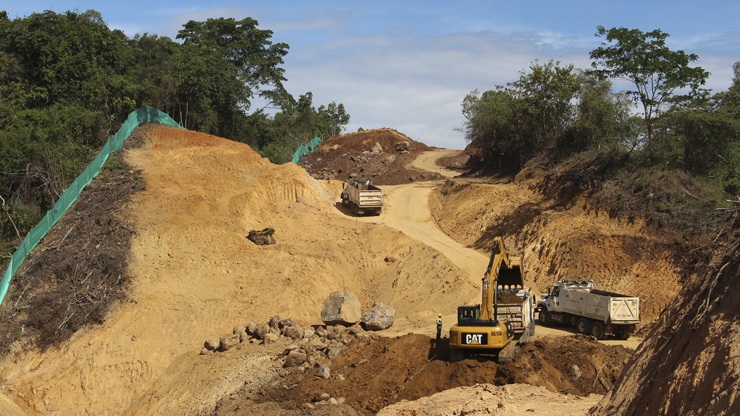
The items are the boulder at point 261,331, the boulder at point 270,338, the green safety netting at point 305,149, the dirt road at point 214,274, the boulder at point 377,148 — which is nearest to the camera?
the boulder at point 270,338

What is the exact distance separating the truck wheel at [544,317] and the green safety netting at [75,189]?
69.1ft

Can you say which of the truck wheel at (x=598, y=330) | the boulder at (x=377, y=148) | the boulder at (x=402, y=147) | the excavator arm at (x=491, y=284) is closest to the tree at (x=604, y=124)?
the truck wheel at (x=598, y=330)

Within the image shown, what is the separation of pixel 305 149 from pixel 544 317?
42348 millimetres

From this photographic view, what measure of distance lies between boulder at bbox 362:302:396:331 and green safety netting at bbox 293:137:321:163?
111ft

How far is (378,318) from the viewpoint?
27.5 metres

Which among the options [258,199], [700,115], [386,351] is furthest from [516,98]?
[386,351]

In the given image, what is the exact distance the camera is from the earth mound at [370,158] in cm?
5959

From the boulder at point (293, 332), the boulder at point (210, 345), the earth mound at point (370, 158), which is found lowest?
the boulder at point (210, 345)

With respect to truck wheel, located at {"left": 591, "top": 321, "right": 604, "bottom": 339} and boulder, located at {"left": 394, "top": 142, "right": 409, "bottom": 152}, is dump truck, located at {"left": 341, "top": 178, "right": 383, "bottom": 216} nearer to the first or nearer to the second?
truck wheel, located at {"left": 591, "top": 321, "right": 604, "bottom": 339}

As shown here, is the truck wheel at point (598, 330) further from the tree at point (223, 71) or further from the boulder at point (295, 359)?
the tree at point (223, 71)

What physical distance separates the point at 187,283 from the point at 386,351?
11.3 m

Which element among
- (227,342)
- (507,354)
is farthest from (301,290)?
(507,354)

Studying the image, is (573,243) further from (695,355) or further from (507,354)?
(695,355)

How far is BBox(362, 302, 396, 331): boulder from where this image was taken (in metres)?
27.3
